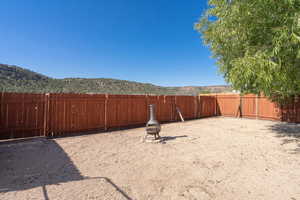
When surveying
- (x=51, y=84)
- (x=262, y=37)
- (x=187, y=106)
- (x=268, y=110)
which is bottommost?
(x=268, y=110)

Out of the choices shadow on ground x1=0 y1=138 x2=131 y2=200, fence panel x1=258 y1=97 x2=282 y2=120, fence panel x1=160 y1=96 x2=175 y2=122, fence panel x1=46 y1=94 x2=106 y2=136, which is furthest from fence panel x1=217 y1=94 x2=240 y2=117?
shadow on ground x1=0 y1=138 x2=131 y2=200

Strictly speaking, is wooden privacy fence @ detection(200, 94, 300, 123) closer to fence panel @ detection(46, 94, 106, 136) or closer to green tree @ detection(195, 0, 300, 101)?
green tree @ detection(195, 0, 300, 101)

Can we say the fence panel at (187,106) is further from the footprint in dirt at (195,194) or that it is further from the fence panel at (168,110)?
the footprint in dirt at (195,194)

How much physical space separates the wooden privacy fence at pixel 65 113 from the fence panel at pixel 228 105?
6128mm

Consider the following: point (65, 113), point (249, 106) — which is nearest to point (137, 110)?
point (65, 113)

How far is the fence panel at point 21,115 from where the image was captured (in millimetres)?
5113

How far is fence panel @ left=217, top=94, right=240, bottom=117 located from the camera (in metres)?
11.3

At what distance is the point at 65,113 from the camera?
614 cm

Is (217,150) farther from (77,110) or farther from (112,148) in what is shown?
(77,110)

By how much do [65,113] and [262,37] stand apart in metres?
6.77

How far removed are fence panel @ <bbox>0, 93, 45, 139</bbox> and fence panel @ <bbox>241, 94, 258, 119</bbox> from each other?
38.4ft

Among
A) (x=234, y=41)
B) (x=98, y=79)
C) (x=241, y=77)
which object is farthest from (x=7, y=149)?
(x=98, y=79)

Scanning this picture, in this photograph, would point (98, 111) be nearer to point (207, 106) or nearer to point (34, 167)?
point (34, 167)

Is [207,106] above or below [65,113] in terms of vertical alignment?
above
